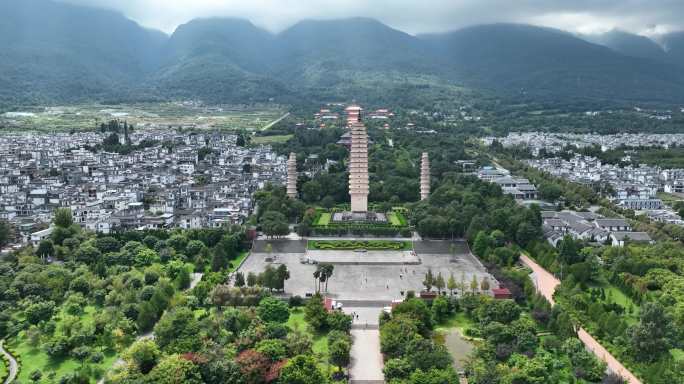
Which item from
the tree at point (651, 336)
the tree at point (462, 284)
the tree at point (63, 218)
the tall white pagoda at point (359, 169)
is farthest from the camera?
the tall white pagoda at point (359, 169)

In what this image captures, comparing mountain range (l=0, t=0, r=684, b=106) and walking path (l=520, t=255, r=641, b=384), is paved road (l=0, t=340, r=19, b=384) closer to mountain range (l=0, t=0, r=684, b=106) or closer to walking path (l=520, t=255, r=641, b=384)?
walking path (l=520, t=255, r=641, b=384)

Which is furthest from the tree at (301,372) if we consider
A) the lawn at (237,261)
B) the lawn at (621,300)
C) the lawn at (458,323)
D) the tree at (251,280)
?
the lawn at (621,300)

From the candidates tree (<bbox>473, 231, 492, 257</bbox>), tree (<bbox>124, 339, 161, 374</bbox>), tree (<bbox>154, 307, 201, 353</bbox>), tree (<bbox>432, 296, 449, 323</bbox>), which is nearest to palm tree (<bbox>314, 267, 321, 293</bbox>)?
tree (<bbox>432, 296, 449, 323</bbox>)

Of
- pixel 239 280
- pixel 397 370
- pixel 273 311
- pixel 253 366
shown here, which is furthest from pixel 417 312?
pixel 239 280

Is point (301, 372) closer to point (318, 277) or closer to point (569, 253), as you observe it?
point (318, 277)

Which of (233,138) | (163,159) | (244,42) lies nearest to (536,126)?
(233,138)

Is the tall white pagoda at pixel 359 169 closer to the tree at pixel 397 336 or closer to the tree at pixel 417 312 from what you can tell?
the tree at pixel 417 312

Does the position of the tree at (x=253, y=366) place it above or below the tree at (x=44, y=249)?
below
